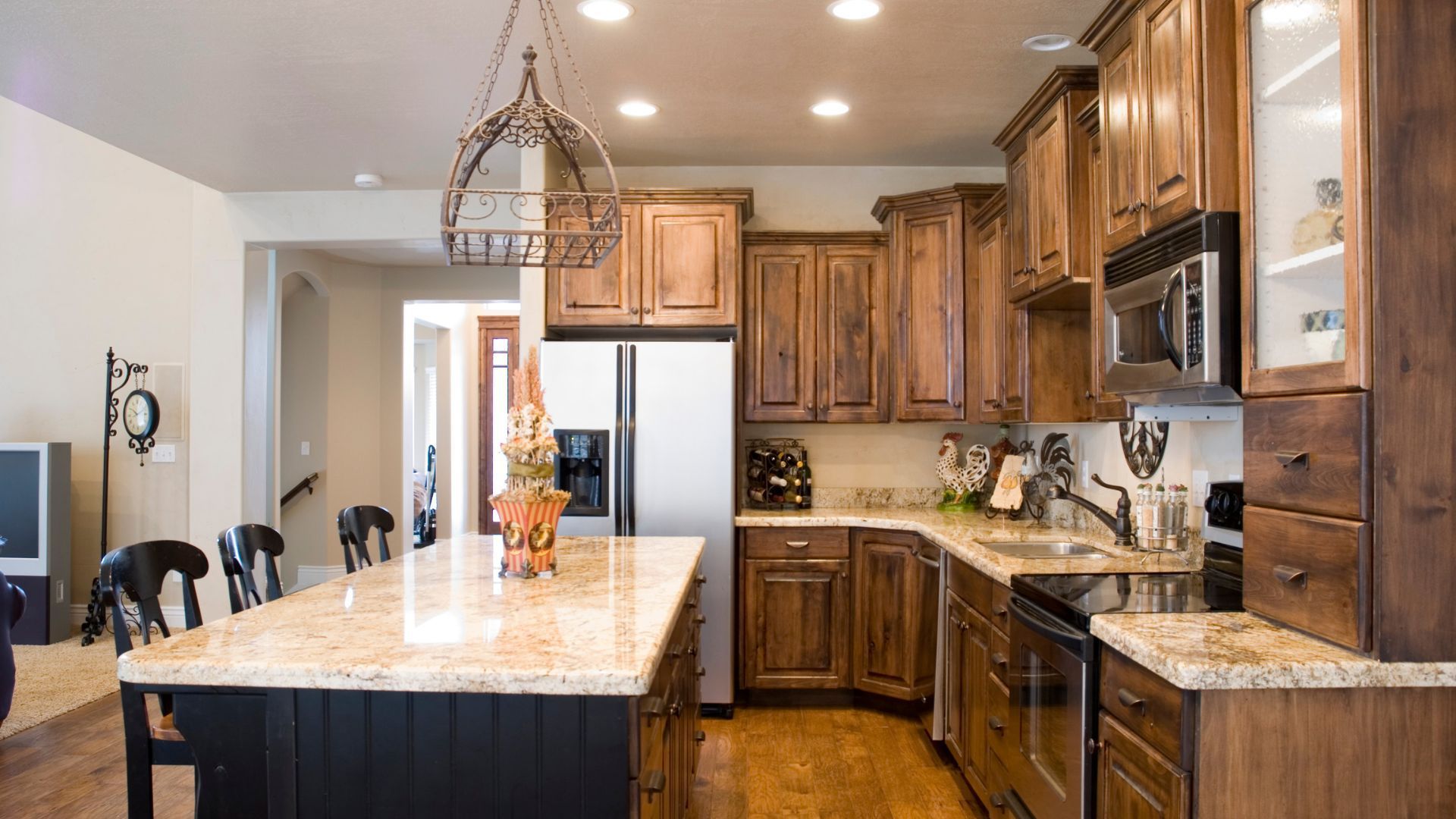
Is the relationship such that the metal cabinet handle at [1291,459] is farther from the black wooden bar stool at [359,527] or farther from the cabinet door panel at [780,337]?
the cabinet door panel at [780,337]

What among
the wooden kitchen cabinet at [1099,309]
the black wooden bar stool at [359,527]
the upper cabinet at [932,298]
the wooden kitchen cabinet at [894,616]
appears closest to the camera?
the wooden kitchen cabinet at [1099,309]

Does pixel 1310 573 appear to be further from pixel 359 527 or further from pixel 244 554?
pixel 359 527

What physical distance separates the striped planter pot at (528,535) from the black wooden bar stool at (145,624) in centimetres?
75

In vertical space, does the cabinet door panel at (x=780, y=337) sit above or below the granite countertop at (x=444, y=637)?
above

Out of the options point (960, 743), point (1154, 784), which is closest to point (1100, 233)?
point (1154, 784)

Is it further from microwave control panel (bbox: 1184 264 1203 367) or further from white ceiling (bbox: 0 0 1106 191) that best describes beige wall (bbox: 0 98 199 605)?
microwave control panel (bbox: 1184 264 1203 367)

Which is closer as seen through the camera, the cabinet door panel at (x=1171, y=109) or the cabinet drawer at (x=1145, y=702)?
the cabinet drawer at (x=1145, y=702)

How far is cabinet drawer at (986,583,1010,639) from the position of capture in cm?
280

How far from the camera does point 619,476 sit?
13.6 feet

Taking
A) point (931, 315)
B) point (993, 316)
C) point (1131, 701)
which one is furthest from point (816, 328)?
point (1131, 701)

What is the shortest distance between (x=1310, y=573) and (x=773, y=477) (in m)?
3.09

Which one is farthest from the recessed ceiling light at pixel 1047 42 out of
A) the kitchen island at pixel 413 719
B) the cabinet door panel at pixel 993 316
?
the kitchen island at pixel 413 719

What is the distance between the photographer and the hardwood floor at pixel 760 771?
10.6ft

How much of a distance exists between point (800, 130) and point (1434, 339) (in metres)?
3.03
